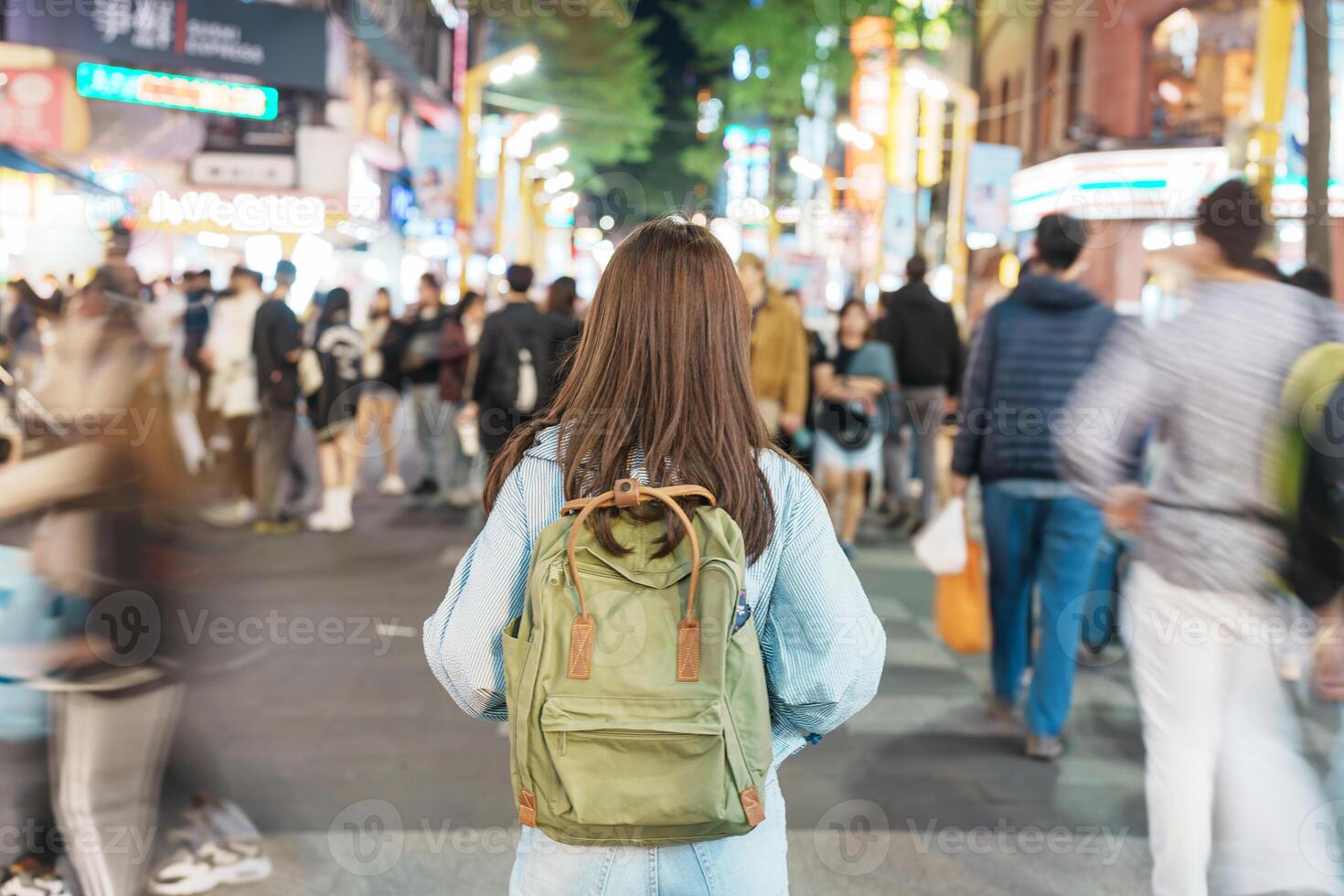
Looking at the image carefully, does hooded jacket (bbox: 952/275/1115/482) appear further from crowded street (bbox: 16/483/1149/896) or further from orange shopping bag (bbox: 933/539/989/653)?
crowded street (bbox: 16/483/1149/896)

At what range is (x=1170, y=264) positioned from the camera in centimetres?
349

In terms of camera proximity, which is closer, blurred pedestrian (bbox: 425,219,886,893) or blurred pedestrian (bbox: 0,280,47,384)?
blurred pedestrian (bbox: 425,219,886,893)

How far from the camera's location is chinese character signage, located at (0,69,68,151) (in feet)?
51.4

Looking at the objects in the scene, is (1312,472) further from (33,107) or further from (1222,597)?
(33,107)

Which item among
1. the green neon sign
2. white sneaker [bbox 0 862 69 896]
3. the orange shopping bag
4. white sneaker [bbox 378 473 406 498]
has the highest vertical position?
the green neon sign

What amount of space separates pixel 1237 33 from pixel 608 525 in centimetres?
2063

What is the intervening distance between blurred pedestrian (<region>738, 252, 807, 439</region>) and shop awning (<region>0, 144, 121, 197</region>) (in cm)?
690

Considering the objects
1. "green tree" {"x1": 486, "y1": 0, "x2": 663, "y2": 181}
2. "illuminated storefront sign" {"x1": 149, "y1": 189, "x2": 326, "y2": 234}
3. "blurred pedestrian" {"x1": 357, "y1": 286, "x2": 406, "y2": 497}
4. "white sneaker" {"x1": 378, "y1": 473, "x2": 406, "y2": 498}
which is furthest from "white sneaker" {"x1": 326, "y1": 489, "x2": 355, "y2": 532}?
"green tree" {"x1": 486, "y1": 0, "x2": 663, "y2": 181}

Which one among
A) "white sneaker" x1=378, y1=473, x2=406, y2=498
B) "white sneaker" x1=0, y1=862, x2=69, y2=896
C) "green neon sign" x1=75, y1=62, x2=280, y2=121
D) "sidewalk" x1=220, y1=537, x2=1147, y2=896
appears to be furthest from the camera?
"green neon sign" x1=75, y1=62, x2=280, y2=121

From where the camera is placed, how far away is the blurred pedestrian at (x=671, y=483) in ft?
6.55

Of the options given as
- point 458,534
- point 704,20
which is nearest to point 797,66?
point 704,20

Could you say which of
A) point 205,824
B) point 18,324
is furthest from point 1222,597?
point 18,324

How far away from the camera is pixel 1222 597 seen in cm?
312

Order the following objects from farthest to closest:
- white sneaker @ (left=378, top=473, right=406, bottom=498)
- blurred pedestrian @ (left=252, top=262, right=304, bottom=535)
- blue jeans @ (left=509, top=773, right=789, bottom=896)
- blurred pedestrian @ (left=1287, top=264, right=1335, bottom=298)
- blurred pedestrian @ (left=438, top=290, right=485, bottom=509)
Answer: white sneaker @ (left=378, top=473, right=406, bottom=498) < blurred pedestrian @ (left=438, top=290, right=485, bottom=509) < blurred pedestrian @ (left=252, top=262, right=304, bottom=535) < blurred pedestrian @ (left=1287, top=264, right=1335, bottom=298) < blue jeans @ (left=509, top=773, right=789, bottom=896)
